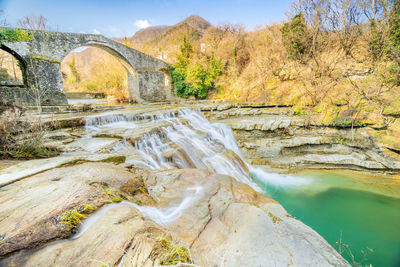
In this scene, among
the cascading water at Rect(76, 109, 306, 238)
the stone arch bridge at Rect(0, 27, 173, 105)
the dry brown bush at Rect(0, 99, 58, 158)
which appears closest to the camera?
the dry brown bush at Rect(0, 99, 58, 158)

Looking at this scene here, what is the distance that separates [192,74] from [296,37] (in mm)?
9385

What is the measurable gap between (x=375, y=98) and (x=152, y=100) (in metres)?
16.0

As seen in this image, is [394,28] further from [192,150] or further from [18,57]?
[18,57]

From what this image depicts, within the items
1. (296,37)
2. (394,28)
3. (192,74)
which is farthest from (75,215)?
(192,74)

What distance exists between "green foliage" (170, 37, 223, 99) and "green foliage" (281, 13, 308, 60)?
670 centimetres

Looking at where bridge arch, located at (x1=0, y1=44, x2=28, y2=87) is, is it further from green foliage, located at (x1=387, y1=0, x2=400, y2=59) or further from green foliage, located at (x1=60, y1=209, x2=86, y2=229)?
green foliage, located at (x1=387, y1=0, x2=400, y2=59)

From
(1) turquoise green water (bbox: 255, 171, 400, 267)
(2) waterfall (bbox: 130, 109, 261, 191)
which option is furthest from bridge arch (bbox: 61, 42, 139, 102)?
(1) turquoise green water (bbox: 255, 171, 400, 267)

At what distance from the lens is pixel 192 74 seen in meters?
17.1

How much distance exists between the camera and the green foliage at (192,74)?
1697cm

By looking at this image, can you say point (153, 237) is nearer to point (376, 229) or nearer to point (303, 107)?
point (376, 229)

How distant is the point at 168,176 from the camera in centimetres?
350

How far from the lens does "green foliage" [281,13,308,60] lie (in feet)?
34.8

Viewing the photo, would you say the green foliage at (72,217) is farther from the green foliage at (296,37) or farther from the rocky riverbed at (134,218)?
the green foliage at (296,37)

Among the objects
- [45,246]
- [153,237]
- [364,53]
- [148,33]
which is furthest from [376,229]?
[148,33]
